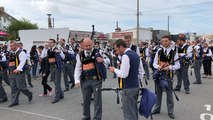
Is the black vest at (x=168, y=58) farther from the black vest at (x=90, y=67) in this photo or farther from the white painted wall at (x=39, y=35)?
the white painted wall at (x=39, y=35)

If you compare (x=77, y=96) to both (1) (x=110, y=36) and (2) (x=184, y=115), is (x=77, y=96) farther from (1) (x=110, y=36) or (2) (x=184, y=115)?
(1) (x=110, y=36)

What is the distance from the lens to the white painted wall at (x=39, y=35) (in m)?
20.0

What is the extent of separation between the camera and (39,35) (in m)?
20.8

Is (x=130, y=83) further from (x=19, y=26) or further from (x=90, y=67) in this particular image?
(x=19, y=26)

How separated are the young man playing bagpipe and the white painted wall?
1414 centimetres

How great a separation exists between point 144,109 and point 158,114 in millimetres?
1784

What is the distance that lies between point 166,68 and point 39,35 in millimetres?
15967

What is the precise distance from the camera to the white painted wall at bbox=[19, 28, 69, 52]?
2003 cm

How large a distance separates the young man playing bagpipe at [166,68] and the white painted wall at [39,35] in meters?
14.1

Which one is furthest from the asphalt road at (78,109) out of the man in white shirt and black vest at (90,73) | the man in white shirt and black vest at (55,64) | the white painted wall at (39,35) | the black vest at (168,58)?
the white painted wall at (39,35)

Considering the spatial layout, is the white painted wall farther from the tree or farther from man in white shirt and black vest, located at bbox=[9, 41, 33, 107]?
the tree

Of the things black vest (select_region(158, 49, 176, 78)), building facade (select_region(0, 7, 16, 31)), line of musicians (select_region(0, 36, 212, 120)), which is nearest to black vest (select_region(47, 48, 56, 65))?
line of musicians (select_region(0, 36, 212, 120))

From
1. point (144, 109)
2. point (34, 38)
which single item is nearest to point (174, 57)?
point (144, 109)

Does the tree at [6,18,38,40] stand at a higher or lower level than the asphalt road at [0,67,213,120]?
higher
